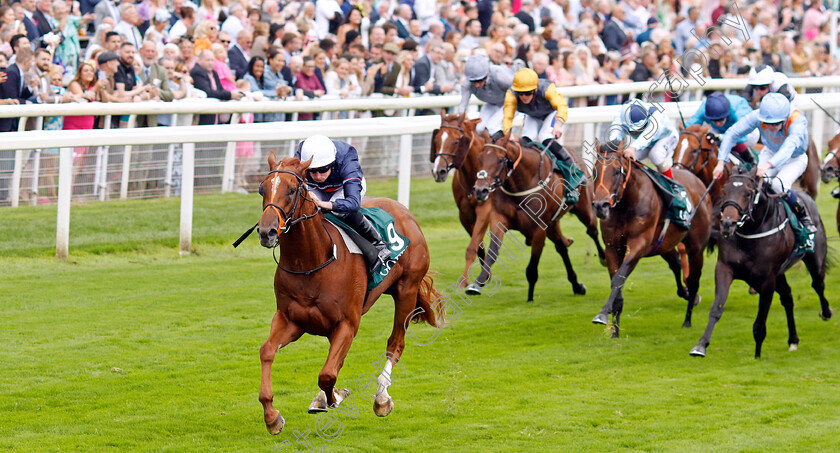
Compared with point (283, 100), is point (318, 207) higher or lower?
higher

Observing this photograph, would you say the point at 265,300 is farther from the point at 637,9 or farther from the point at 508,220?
the point at 637,9

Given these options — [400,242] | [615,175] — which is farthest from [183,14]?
[400,242]

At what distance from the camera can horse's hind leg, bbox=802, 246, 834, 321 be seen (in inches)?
362

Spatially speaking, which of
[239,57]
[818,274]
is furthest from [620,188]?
[239,57]

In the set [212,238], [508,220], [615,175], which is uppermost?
[615,175]

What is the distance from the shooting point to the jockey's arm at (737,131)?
8.90m

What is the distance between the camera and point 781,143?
9.05 metres

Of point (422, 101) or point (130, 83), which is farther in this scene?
point (422, 101)

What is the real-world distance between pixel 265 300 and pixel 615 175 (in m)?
2.95

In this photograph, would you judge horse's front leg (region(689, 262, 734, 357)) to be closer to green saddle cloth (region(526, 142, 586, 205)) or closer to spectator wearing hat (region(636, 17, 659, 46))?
green saddle cloth (region(526, 142, 586, 205))

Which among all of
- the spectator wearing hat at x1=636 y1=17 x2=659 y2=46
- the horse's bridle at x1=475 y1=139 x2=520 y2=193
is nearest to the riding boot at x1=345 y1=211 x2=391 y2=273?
the horse's bridle at x1=475 y1=139 x2=520 y2=193

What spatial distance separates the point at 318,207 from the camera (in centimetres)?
584

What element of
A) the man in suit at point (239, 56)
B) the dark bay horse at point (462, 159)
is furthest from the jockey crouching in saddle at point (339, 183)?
the man in suit at point (239, 56)

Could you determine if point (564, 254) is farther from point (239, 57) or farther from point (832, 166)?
point (239, 57)
